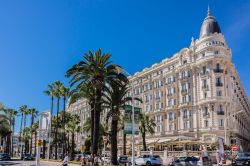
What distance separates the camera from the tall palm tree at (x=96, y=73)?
39250 millimetres

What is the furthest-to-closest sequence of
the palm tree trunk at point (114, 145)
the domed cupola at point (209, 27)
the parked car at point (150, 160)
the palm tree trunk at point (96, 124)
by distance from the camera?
the domed cupola at point (209, 27), the parked car at point (150, 160), the palm tree trunk at point (114, 145), the palm tree trunk at point (96, 124)

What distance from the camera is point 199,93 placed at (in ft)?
251

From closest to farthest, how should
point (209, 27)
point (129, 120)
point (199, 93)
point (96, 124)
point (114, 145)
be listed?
point (129, 120) < point (96, 124) < point (114, 145) < point (199, 93) < point (209, 27)

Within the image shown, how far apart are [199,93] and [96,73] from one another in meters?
43.9

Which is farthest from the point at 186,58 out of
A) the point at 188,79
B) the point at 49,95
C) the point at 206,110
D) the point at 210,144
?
the point at 49,95

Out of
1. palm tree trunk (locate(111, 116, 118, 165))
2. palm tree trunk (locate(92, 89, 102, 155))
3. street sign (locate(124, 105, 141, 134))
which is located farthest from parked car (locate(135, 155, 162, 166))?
street sign (locate(124, 105, 141, 134))

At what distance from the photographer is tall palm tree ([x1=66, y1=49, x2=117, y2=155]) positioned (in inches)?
1545

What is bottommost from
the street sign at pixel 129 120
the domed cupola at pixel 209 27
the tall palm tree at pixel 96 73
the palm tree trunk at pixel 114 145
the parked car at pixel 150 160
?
the parked car at pixel 150 160

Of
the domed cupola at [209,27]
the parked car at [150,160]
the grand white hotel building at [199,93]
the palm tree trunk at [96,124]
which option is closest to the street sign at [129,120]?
the palm tree trunk at [96,124]

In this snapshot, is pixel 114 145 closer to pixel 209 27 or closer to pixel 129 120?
pixel 129 120

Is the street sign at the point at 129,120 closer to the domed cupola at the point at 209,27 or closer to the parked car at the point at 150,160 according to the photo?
the parked car at the point at 150,160

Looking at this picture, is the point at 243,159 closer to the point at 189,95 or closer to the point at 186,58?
the point at 189,95

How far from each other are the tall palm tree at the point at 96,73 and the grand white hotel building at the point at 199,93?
30.3 metres

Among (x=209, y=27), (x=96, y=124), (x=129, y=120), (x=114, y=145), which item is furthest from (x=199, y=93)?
(x=129, y=120)
